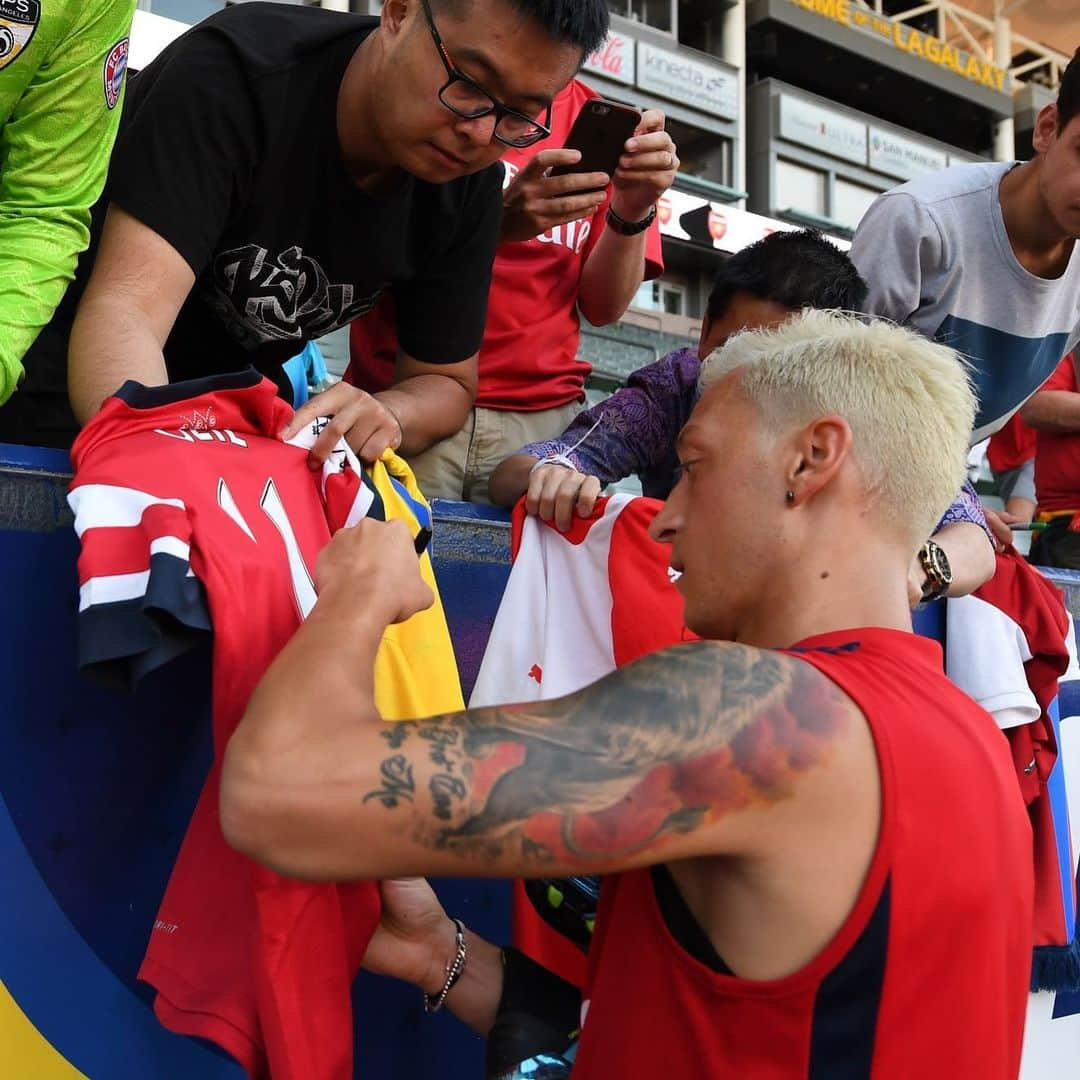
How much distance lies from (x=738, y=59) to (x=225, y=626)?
22.5 m

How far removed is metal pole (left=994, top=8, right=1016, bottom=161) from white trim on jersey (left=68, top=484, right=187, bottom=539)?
92.6 ft

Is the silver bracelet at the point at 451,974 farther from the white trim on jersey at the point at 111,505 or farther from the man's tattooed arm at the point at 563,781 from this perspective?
the white trim on jersey at the point at 111,505

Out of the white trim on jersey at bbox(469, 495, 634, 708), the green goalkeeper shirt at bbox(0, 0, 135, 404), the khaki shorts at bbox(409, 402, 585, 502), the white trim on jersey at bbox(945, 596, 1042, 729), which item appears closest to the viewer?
the green goalkeeper shirt at bbox(0, 0, 135, 404)

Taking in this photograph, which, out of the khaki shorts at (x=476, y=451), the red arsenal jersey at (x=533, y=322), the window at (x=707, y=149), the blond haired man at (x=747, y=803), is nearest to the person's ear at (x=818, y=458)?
the blond haired man at (x=747, y=803)

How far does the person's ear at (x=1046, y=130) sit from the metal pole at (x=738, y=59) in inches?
741

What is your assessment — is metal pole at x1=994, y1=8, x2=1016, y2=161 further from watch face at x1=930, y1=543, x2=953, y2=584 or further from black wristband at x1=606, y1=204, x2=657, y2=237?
watch face at x1=930, y1=543, x2=953, y2=584

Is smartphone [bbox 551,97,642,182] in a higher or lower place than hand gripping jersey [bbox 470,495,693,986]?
higher

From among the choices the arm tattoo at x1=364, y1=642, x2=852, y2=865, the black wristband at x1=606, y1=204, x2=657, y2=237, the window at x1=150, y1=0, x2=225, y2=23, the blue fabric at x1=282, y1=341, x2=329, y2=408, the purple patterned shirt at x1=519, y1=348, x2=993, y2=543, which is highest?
the window at x1=150, y1=0, x2=225, y2=23

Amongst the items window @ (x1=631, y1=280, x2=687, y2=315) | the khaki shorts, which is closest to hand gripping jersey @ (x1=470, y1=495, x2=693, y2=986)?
the khaki shorts

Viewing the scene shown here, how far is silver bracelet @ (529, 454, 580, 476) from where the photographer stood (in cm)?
246

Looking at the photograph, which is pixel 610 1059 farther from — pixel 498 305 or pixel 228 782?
pixel 498 305

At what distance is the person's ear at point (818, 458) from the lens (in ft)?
5.15

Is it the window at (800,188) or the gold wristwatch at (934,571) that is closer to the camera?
the gold wristwatch at (934,571)

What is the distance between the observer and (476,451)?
2.81 metres
